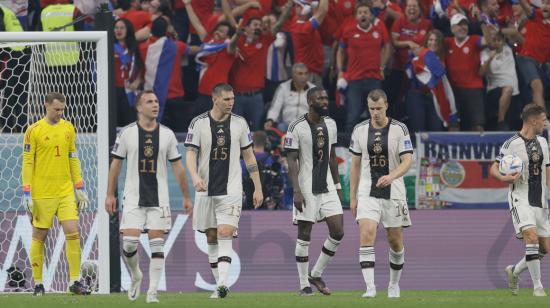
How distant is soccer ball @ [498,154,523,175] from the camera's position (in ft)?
→ 47.3

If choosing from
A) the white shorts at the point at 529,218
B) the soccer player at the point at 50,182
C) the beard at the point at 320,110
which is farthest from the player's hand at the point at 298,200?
the soccer player at the point at 50,182

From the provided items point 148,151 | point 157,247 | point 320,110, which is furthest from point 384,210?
point 148,151

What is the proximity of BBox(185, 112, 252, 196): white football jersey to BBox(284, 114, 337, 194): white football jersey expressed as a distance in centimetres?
93

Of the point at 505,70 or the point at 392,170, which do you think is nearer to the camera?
the point at 392,170

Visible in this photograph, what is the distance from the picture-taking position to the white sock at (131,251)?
13164 mm

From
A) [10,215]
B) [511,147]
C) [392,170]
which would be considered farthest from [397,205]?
[10,215]

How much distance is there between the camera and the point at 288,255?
17.9 meters

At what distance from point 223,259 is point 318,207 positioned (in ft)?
5.75

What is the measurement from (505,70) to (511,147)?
5.56 meters

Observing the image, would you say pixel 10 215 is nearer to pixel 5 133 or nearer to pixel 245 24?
pixel 5 133

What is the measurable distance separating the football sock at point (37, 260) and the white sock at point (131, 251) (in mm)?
1970

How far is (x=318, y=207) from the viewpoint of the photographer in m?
14.9

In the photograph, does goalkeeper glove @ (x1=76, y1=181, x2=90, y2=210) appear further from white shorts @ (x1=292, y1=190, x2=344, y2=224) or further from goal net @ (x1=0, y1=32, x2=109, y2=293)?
white shorts @ (x1=292, y1=190, x2=344, y2=224)

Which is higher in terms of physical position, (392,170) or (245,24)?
(245,24)
